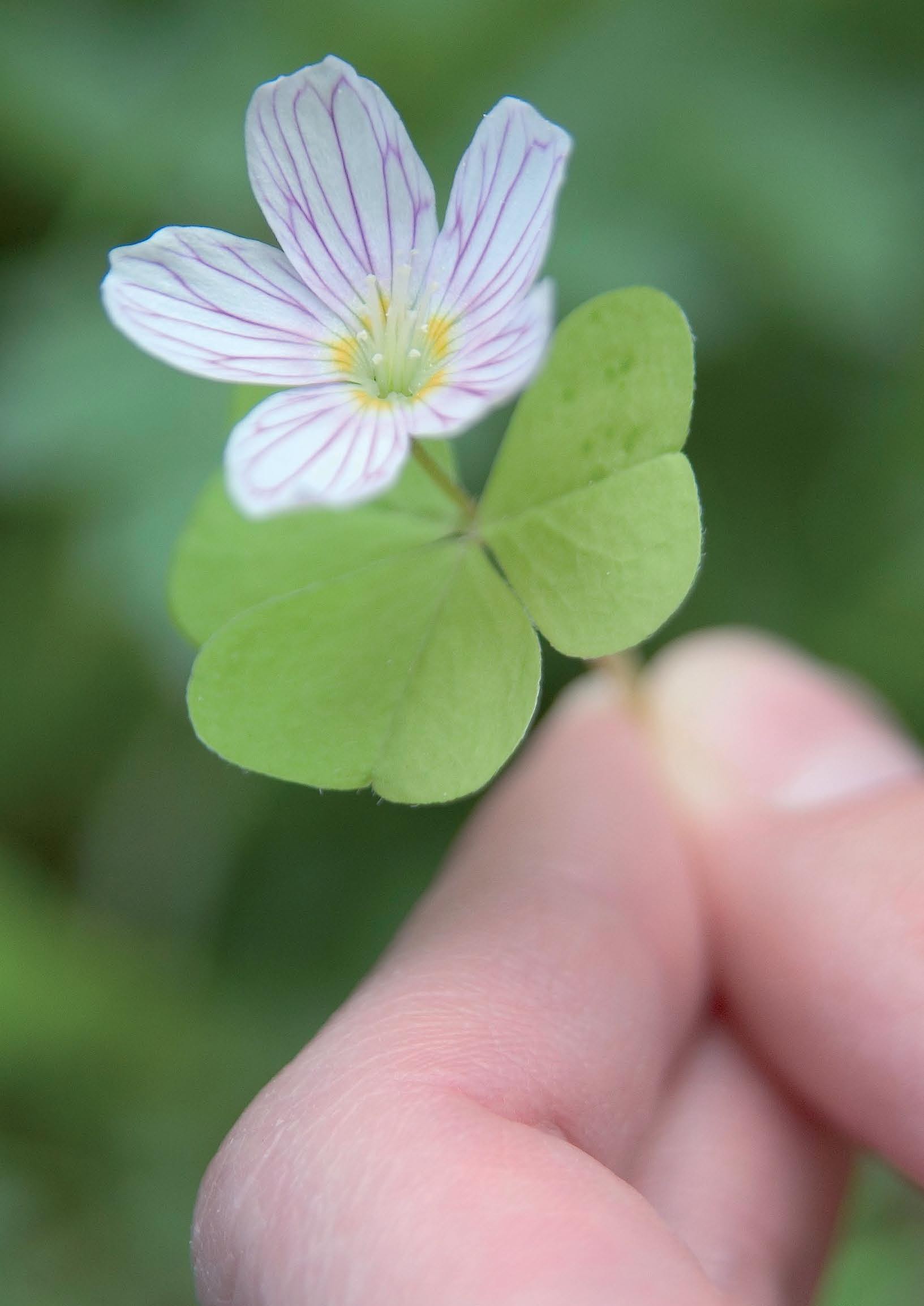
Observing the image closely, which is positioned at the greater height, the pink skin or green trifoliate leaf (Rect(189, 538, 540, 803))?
green trifoliate leaf (Rect(189, 538, 540, 803))

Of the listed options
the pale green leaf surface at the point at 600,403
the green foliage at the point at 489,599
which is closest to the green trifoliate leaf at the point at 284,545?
the green foliage at the point at 489,599

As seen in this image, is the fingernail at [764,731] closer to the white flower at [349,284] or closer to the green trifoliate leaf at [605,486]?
the green trifoliate leaf at [605,486]

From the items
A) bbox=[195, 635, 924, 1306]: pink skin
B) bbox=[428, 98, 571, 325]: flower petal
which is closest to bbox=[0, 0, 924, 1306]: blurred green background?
bbox=[195, 635, 924, 1306]: pink skin

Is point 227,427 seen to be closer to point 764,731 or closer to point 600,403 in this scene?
point 764,731

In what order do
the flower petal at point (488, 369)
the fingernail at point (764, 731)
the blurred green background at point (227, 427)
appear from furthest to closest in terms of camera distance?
the blurred green background at point (227, 427), the fingernail at point (764, 731), the flower petal at point (488, 369)

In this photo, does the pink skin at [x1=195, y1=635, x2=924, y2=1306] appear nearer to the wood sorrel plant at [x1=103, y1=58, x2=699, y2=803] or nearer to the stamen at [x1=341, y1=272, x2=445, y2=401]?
the wood sorrel plant at [x1=103, y1=58, x2=699, y2=803]

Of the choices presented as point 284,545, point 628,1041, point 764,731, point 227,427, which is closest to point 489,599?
point 284,545

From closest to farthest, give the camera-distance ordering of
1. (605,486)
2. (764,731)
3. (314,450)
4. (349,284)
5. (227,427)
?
1. (314,450)
2. (605,486)
3. (349,284)
4. (764,731)
5. (227,427)
